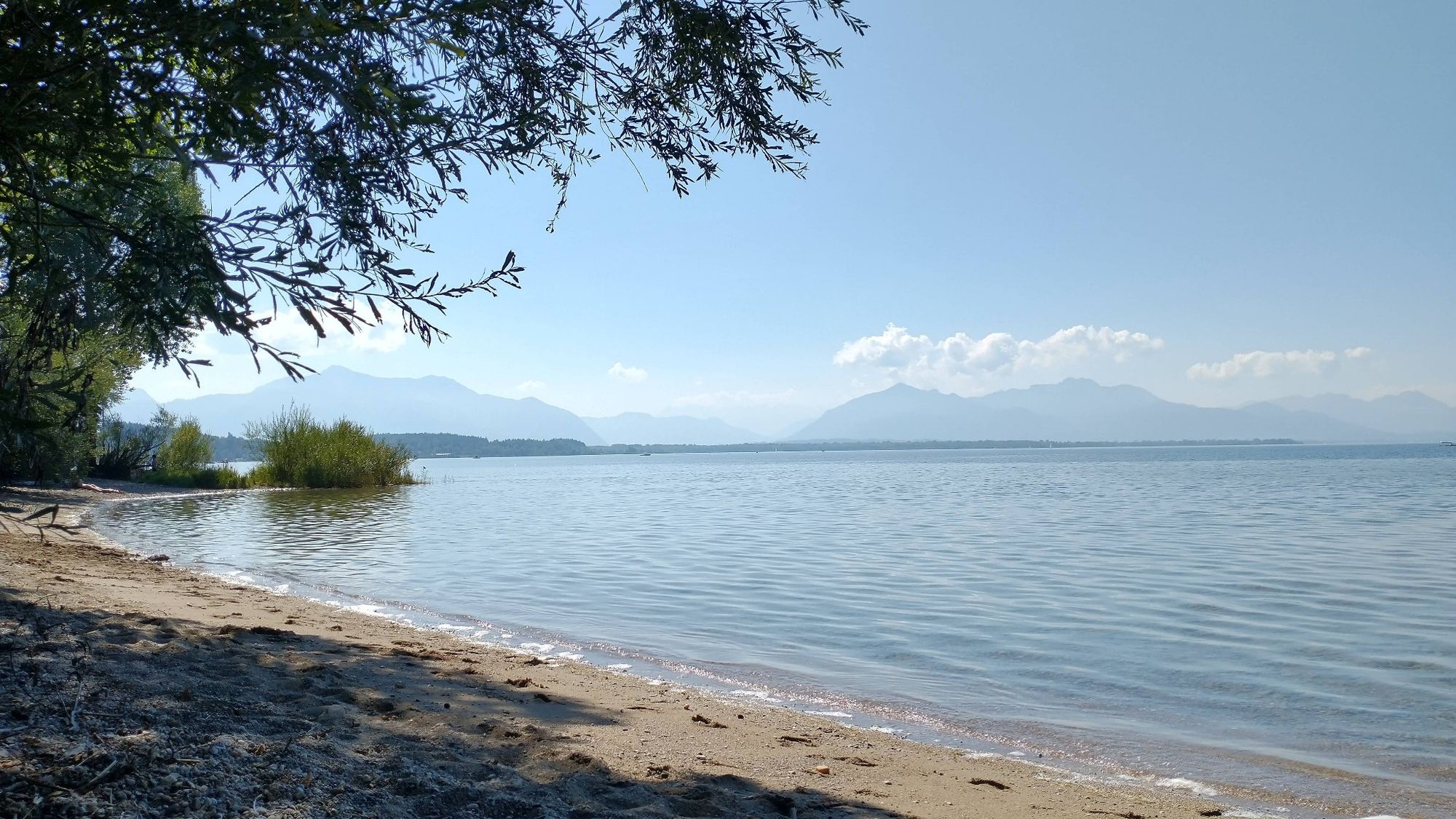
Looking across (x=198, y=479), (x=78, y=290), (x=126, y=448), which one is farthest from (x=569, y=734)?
(x=198, y=479)

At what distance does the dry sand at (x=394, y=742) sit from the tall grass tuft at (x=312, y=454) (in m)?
35.1

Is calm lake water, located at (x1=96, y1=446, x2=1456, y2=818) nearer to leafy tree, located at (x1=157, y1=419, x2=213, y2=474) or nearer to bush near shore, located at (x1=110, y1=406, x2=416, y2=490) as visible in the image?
bush near shore, located at (x1=110, y1=406, x2=416, y2=490)

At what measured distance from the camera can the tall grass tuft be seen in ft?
135

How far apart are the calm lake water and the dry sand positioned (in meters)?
1.26

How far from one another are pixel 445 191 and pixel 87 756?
3.57 meters

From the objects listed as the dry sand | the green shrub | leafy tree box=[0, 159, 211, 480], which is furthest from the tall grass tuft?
leafy tree box=[0, 159, 211, 480]

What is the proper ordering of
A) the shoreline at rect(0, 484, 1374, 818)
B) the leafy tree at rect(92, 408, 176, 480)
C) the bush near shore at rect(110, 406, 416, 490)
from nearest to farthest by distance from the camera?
the shoreline at rect(0, 484, 1374, 818) < the leafy tree at rect(92, 408, 176, 480) < the bush near shore at rect(110, 406, 416, 490)

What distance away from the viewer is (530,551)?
18.5 m

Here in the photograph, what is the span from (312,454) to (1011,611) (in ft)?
121

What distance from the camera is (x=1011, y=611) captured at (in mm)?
11625

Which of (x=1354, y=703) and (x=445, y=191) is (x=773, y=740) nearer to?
(x=445, y=191)

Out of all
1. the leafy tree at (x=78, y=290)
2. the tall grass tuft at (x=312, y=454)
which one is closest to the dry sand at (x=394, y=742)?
the leafy tree at (x=78, y=290)

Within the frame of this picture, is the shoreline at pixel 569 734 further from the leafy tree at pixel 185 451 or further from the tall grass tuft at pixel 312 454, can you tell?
the tall grass tuft at pixel 312 454

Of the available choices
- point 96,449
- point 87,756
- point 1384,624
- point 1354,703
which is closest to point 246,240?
point 87,756
